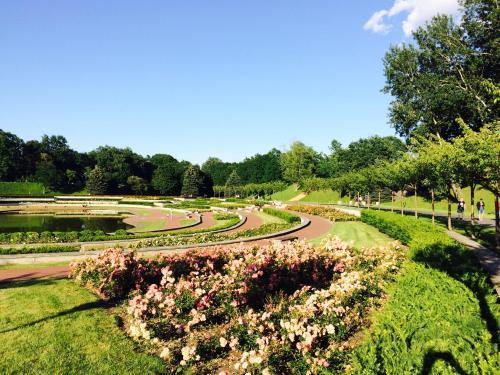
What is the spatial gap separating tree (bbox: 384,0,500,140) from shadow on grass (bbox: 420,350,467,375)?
3325 cm

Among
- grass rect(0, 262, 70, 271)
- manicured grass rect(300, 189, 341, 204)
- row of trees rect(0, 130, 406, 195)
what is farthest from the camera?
row of trees rect(0, 130, 406, 195)

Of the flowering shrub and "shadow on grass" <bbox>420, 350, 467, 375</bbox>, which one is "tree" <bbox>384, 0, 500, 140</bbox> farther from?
"shadow on grass" <bbox>420, 350, 467, 375</bbox>

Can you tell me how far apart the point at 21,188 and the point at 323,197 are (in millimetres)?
66190

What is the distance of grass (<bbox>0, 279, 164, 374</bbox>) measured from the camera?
6.53m

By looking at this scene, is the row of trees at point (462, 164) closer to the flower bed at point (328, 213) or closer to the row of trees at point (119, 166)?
the flower bed at point (328, 213)

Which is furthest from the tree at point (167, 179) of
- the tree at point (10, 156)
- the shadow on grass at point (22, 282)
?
the shadow on grass at point (22, 282)

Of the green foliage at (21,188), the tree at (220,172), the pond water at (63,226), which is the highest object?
the tree at (220,172)

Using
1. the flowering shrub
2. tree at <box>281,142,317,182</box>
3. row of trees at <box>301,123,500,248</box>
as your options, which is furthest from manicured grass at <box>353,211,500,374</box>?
tree at <box>281,142,317,182</box>

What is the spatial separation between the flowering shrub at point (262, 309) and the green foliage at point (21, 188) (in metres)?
82.1

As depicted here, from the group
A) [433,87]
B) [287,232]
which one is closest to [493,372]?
[287,232]

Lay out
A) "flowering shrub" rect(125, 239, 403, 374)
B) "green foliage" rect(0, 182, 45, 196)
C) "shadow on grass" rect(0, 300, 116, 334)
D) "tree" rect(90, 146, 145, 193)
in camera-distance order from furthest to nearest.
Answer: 1. "tree" rect(90, 146, 145, 193)
2. "green foliage" rect(0, 182, 45, 196)
3. "shadow on grass" rect(0, 300, 116, 334)
4. "flowering shrub" rect(125, 239, 403, 374)

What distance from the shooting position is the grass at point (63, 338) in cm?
653

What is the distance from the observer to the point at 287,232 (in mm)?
23781

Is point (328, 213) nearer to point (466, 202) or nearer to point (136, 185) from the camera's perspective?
point (466, 202)
